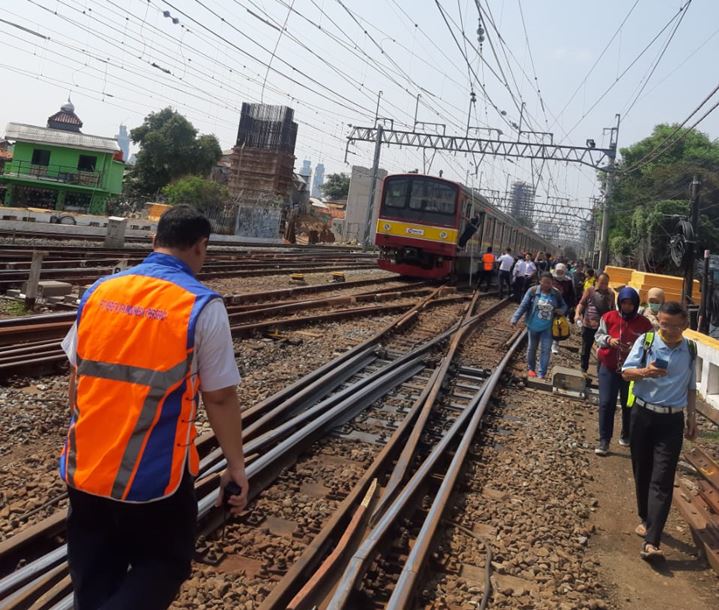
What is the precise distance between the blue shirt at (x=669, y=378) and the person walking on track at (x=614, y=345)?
4.65 feet

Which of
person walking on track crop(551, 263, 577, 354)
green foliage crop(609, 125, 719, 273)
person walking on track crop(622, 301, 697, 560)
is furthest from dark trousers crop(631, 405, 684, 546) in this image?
green foliage crop(609, 125, 719, 273)

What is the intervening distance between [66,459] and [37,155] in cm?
4483

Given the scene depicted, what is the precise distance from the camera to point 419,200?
20.1 m

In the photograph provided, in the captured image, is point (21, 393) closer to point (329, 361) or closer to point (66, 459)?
point (329, 361)


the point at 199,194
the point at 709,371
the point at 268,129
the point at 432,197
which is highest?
the point at 268,129

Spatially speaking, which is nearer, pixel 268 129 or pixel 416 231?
pixel 416 231

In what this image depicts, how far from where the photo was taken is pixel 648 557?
450 cm

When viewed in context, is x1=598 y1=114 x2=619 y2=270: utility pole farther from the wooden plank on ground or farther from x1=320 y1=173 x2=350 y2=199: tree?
x1=320 y1=173 x2=350 y2=199: tree

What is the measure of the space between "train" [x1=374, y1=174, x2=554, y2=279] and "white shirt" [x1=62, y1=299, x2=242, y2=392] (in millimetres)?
17682

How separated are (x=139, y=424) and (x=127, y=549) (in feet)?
1.49

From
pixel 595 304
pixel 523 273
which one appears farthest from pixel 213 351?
pixel 523 273

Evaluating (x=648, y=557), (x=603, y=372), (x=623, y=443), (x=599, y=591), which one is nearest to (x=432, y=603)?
(x=599, y=591)

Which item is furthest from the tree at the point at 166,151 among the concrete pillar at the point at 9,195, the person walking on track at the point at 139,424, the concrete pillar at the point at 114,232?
the person walking on track at the point at 139,424

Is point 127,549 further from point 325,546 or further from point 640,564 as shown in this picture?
point 640,564
